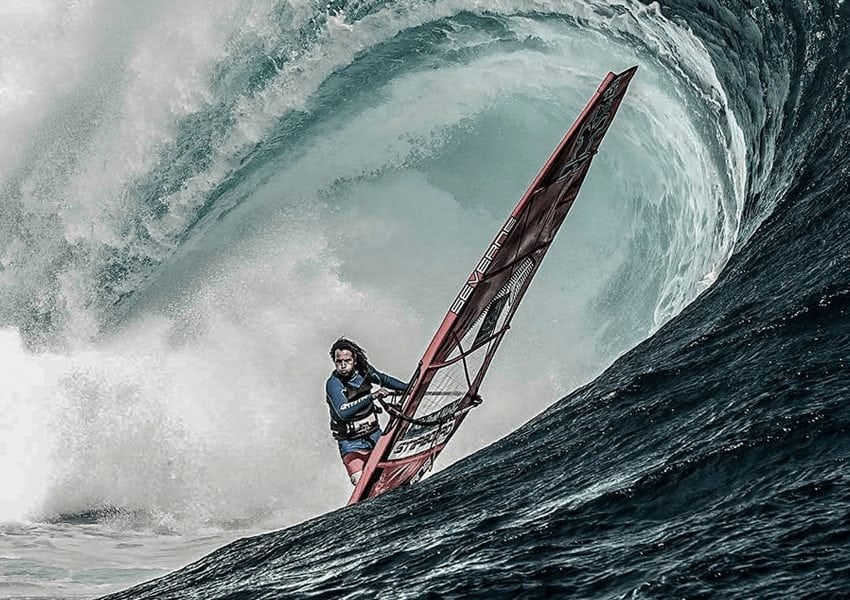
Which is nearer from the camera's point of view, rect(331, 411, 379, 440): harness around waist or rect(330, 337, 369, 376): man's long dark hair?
rect(330, 337, 369, 376): man's long dark hair

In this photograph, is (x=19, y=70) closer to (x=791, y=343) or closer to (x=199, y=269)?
(x=199, y=269)

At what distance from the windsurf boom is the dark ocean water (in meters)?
1.52

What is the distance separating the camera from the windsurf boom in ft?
30.9

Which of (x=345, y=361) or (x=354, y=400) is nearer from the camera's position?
(x=345, y=361)

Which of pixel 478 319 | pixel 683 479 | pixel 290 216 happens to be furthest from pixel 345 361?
pixel 290 216

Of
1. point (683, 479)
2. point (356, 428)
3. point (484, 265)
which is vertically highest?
point (484, 265)

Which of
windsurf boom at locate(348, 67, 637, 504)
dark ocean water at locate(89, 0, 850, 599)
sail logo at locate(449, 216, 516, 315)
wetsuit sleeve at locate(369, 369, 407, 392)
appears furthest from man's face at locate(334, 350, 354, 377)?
dark ocean water at locate(89, 0, 850, 599)

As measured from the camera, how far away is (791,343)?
570cm

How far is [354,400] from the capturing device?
9.99 metres

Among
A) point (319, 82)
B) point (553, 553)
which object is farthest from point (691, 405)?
→ point (319, 82)

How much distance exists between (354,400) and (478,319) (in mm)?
1557

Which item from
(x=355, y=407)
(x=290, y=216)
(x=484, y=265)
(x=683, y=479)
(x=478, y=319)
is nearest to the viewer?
(x=683, y=479)

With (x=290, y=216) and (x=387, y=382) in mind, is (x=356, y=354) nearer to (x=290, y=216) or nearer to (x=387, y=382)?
(x=387, y=382)

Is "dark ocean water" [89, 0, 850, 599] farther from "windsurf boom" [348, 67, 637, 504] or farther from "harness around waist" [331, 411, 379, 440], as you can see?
"harness around waist" [331, 411, 379, 440]
